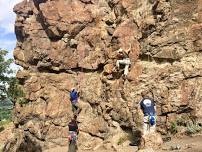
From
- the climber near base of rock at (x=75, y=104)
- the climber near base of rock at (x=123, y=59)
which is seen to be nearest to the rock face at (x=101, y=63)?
the climber near base of rock at (x=123, y=59)

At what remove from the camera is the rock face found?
22844 millimetres

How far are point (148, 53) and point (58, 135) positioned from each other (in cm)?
796

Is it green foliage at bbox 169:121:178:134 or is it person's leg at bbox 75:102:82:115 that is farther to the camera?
person's leg at bbox 75:102:82:115

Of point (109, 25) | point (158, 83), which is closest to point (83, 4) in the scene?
point (109, 25)

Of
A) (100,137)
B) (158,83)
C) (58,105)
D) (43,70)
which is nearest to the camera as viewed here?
(158,83)

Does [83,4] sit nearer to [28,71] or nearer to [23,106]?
[28,71]

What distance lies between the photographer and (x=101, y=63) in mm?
27141

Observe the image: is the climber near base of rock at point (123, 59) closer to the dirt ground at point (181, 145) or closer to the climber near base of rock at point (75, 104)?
the climber near base of rock at point (75, 104)

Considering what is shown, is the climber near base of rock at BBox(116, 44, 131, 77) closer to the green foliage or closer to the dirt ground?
the green foliage

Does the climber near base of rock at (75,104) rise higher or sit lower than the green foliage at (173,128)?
higher

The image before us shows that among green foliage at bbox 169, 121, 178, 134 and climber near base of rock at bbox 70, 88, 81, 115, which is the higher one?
climber near base of rock at bbox 70, 88, 81, 115

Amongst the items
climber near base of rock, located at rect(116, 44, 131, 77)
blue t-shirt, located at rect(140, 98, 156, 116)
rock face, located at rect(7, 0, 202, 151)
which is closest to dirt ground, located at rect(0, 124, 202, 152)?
blue t-shirt, located at rect(140, 98, 156, 116)

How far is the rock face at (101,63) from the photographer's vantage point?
22.8 m

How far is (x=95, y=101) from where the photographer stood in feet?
86.2
